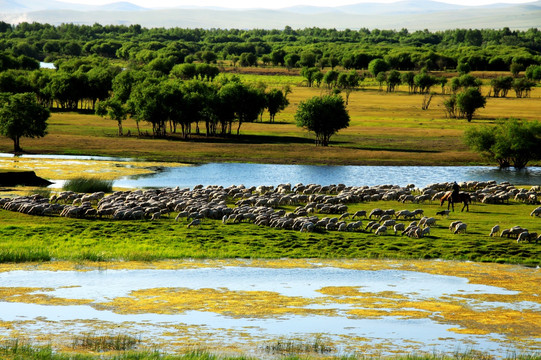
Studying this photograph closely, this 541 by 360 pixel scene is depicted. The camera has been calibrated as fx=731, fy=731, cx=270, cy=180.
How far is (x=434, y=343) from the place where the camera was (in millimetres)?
22125

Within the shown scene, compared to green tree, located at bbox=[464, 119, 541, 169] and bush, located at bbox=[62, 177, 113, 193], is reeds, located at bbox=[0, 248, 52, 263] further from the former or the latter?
green tree, located at bbox=[464, 119, 541, 169]

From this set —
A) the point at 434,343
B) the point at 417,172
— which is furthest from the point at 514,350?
the point at 417,172

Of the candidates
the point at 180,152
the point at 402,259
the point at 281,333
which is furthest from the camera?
the point at 180,152

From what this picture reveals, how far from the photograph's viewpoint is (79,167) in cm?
7488

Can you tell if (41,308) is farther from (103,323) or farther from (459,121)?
(459,121)

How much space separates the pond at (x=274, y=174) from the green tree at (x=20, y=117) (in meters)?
3.42

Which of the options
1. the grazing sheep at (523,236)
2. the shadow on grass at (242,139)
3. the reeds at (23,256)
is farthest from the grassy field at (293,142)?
the reeds at (23,256)

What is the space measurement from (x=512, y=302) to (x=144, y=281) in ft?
47.9

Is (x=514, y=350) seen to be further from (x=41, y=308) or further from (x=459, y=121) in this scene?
(x=459, y=121)

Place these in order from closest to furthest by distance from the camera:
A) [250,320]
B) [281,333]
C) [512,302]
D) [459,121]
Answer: [281,333] < [250,320] < [512,302] < [459,121]

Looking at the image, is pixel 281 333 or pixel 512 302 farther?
pixel 512 302

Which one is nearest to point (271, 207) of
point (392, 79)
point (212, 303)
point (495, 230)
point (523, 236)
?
point (495, 230)

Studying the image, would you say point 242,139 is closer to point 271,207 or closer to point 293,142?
point 293,142

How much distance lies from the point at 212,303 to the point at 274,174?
4978cm
